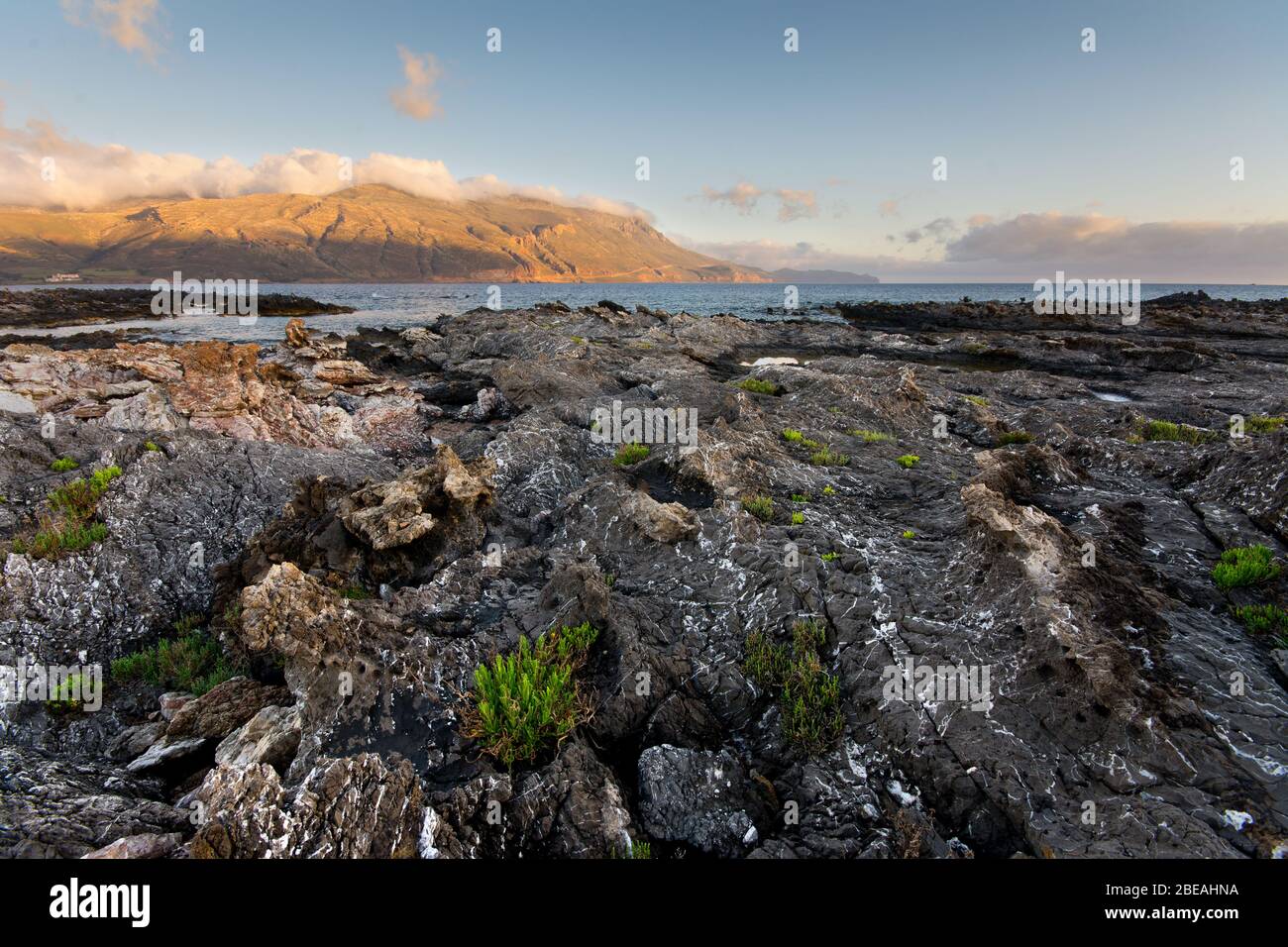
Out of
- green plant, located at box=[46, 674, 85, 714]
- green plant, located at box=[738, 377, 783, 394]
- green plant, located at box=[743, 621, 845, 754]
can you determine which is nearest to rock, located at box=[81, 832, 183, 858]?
green plant, located at box=[46, 674, 85, 714]

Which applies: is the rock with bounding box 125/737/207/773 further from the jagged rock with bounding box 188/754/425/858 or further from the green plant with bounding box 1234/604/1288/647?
the green plant with bounding box 1234/604/1288/647

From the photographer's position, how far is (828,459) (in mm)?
16203

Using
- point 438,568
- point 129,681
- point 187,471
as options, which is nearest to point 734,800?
point 438,568

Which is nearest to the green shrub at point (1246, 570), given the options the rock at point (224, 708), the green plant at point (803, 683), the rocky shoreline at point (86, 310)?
the green plant at point (803, 683)

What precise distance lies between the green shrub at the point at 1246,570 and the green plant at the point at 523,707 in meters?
10.8

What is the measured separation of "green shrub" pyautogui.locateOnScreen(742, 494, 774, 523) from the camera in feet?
40.7

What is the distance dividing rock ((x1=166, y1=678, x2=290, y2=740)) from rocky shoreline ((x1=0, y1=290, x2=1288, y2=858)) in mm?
45

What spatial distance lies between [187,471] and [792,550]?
45.5 feet

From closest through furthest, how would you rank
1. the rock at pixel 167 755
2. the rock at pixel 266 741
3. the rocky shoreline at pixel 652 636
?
1. the rocky shoreline at pixel 652 636
2. the rock at pixel 266 741
3. the rock at pixel 167 755

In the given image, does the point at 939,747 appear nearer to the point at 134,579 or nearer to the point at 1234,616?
the point at 1234,616

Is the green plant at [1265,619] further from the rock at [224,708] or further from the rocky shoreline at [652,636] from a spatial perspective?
the rock at [224,708]

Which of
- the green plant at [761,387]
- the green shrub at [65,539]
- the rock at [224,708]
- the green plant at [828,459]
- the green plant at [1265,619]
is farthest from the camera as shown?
the green plant at [761,387]

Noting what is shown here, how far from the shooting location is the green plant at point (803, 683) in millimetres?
7117

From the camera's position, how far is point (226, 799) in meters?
5.11
